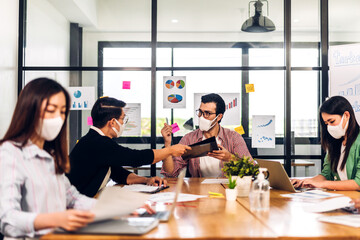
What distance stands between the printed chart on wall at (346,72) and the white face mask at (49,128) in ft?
9.19

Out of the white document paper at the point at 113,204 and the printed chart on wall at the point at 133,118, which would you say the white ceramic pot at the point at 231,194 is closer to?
the white document paper at the point at 113,204

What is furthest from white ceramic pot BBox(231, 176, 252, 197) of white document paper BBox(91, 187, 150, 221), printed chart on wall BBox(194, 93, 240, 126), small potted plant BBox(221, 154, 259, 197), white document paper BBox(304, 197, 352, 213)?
printed chart on wall BBox(194, 93, 240, 126)

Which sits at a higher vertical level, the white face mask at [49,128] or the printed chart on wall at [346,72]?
the printed chart on wall at [346,72]

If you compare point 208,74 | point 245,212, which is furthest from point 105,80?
point 245,212

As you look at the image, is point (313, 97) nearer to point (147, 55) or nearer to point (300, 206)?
point (147, 55)

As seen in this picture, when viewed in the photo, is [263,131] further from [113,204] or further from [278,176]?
[113,204]

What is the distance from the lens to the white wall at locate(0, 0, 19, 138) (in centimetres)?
339

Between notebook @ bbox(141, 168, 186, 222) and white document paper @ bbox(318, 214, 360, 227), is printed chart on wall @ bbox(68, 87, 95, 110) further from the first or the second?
white document paper @ bbox(318, 214, 360, 227)

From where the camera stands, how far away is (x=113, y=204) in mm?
1278

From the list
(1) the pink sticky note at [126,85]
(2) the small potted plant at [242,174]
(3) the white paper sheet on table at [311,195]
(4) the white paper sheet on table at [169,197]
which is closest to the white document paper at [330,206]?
(3) the white paper sheet on table at [311,195]

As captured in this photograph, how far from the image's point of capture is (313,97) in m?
3.76

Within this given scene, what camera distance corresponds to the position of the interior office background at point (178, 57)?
3.74 metres

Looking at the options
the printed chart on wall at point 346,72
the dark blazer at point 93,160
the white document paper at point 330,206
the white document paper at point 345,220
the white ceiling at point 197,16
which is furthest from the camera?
the white ceiling at point 197,16

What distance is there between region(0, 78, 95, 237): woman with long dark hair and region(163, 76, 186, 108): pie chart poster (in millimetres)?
2135
